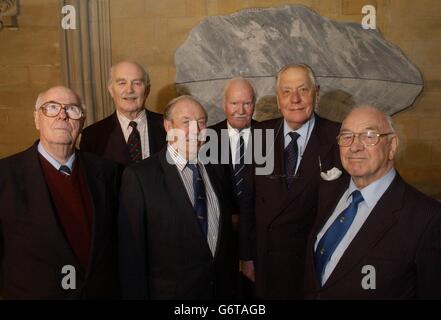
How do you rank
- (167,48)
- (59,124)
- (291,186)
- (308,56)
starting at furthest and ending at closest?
(167,48) < (308,56) < (291,186) < (59,124)

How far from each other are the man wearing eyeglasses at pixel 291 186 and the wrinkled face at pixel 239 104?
0.35 meters

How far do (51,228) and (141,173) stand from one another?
491 millimetres

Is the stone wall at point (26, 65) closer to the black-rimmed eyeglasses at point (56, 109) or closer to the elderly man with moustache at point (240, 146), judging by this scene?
the elderly man with moustache at point (240, 146)

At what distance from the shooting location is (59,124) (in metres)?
2.21

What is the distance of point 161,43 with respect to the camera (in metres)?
5.02

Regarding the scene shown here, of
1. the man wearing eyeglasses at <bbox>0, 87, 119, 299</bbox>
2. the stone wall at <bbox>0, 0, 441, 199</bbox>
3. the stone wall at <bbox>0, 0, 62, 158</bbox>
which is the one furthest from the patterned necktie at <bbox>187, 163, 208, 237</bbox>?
the stone wall at <bbox>0, 0, 62, 158</bbox>

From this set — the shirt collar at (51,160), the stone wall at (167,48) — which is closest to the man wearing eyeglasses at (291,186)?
the shirt collar at (51,160)

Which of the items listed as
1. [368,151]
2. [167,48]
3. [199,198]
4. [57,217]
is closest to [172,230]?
[199,198]

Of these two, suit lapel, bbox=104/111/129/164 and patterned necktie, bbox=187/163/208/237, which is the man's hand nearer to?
patterned necktie, bbox=187/163/208/237

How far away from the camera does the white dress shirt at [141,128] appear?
3186 mm

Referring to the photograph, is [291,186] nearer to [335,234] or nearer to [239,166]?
[239,166]

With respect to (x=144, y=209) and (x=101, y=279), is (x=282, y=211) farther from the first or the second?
(x=101, y=279)

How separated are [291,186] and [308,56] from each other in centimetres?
256
